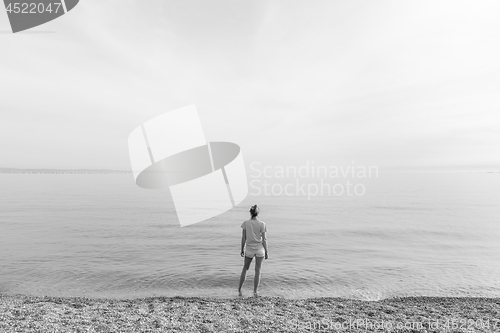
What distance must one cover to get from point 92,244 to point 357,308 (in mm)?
17070

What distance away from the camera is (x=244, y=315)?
8.05 metres

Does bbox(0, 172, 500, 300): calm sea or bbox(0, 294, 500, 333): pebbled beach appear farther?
bbox(0, 172, 500, 300): calm sea

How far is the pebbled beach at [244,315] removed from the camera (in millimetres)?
7137

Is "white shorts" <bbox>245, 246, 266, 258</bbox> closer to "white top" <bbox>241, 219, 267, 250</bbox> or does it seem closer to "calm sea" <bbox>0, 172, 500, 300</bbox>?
"white top" <bbox>241, 219, 267, 250</bbox>

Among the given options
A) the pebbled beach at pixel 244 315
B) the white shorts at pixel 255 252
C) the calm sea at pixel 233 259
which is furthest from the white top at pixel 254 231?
the calm sea at pixel 233 259

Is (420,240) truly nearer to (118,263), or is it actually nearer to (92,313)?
(118,263)

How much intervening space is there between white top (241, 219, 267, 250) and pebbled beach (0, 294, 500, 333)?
1.71 m

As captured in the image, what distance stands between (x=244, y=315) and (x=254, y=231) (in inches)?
112

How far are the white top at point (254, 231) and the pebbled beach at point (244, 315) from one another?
1.71 metres

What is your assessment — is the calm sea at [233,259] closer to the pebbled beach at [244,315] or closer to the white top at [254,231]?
the pebbled beach at [244,315]

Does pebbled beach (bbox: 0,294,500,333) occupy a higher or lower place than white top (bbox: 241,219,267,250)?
lower

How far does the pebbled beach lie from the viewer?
7.14 meters

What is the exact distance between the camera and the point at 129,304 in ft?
29.5

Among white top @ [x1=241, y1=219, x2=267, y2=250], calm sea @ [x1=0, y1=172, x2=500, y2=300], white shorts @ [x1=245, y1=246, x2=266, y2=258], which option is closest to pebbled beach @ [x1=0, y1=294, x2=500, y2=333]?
white shorts @ [x1=245, y1=246, x2=266, y2=258]
